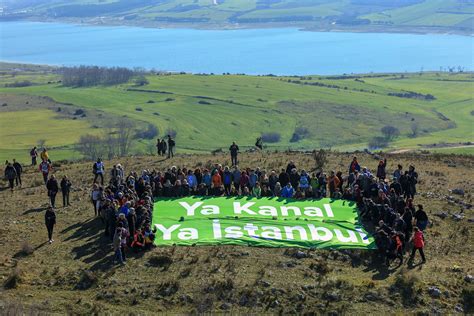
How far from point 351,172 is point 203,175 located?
19.0 ft

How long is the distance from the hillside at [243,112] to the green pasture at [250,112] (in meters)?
0.16

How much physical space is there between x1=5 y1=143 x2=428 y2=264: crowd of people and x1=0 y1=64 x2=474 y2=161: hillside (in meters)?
45.8

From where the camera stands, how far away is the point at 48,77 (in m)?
151

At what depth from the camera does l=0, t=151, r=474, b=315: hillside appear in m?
15.7

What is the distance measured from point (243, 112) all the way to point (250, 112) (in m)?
1.10

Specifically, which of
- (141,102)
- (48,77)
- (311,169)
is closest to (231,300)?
(311,169)

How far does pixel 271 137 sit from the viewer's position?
87.6m

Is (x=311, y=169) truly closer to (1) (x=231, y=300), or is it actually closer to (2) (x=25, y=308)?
(1) (x=231, y=300)

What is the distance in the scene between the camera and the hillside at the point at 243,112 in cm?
8375

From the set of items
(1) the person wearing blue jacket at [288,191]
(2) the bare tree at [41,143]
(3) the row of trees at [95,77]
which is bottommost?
(2) the bare tree at [41,143]

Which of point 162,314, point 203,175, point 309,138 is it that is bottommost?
point 309,138

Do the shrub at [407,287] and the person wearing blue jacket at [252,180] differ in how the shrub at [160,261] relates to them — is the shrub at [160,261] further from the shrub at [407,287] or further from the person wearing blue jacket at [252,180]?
the person wearing blue jacket at [252,180]

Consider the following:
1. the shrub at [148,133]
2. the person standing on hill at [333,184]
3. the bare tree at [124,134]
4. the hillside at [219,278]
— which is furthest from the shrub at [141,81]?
the hillside at [219,278]

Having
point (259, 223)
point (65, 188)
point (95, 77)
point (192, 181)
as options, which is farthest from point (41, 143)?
point (259, 223)
